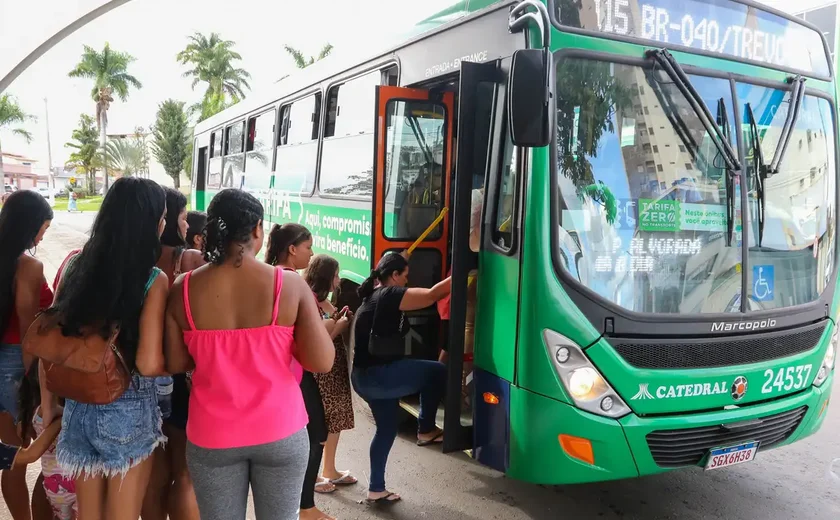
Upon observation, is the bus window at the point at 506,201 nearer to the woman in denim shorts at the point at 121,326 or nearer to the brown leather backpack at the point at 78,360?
the woman in denim shorts at the point at 121,326

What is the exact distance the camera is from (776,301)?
12.0 ft

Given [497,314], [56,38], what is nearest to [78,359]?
[497,314]

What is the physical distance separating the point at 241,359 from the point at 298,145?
4.74 meters

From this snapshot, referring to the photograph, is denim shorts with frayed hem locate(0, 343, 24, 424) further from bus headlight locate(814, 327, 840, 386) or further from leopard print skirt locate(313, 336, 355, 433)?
bus headlight locate(814, 327, 840, 386)

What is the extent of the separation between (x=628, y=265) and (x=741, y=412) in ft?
3.34

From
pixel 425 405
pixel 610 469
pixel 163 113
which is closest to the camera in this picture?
pixel 610 469

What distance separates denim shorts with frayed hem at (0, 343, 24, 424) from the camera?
3.07 metres

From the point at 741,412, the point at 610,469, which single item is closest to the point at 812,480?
the point at 741,412

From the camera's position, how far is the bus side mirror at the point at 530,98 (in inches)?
119

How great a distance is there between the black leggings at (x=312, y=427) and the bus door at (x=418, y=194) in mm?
1277

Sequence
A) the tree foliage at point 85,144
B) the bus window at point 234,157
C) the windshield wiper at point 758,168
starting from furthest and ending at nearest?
the tree foliage at point 85,144
the bus window at point 234,157
the windshield wiper at point 758,168

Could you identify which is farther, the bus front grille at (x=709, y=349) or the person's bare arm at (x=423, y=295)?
the person's bare arm at (x=423, y=295)

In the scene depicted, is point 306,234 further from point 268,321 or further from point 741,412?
point 741,412

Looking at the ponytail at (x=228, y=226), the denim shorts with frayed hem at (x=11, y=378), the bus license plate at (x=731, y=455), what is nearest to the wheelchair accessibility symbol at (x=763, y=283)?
the bus license plate at (x=731, y=455)
